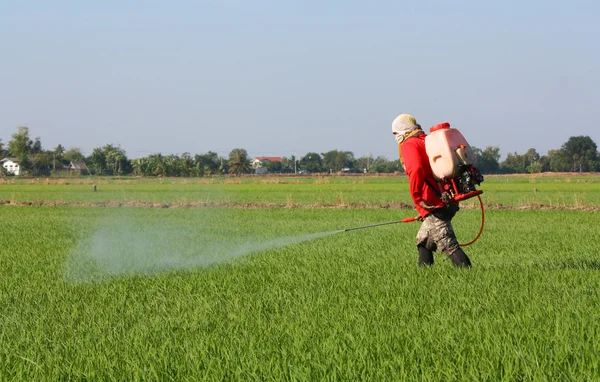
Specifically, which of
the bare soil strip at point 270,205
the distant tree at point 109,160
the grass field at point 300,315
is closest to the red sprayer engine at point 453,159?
the grass field at point 300,315

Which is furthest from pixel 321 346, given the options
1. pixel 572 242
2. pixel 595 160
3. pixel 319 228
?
pixel 595 160

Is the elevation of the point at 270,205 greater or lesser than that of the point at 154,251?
lesser

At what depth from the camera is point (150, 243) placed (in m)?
15.3

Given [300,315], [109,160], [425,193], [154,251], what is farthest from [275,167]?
[300,315]

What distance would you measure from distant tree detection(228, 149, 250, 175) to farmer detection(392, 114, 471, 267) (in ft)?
388

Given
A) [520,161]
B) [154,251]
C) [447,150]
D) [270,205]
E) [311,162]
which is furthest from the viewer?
[311,162]

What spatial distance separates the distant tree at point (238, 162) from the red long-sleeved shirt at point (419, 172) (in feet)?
389

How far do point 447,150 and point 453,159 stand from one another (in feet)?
0.42

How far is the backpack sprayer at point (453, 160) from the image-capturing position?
25.1 ft

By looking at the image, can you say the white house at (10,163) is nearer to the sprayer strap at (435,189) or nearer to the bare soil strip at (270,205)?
the bare soil strip at (270,205)

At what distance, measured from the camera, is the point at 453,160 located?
25.1 feet

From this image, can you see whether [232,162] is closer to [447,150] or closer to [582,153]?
[582,153]

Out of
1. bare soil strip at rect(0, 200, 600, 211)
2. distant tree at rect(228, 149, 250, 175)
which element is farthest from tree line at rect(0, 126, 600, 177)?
bare soil strip at rect(0, 200, 600, 211)

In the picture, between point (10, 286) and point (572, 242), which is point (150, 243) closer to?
point (10, 286)
